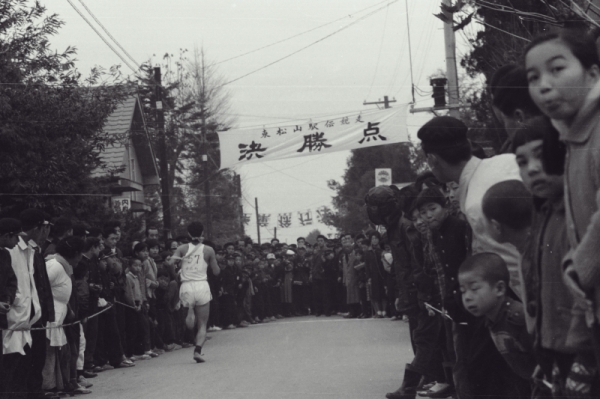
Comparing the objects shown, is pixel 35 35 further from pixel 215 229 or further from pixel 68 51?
pixel 215 229

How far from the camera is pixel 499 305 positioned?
14.6 feet

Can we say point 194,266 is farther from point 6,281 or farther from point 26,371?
point 6,281

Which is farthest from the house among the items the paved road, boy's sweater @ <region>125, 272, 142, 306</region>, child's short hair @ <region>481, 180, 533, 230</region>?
child's short hair @ <region>481, 180, 533, 230</region>

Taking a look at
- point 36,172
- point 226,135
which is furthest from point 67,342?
point 226,135

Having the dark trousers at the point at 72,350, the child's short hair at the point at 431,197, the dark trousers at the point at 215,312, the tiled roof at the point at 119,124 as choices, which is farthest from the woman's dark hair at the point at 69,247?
the tiled roof at the point at 119,124

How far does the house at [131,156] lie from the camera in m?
31.9

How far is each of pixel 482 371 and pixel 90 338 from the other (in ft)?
29.1

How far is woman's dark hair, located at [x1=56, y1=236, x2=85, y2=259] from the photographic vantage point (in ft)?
36.3

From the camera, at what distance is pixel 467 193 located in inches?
193

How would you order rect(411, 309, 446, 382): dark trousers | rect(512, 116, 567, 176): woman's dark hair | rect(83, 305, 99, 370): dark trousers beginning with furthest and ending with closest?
rect(83, 305, 99, 370): dark trousers, rect(411, 309, 446, 382): dark trousers, rect(512, 116, 567, 176): woman's dark hair

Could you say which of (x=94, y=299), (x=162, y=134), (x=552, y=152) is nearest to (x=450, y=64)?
(x=162, y=134)

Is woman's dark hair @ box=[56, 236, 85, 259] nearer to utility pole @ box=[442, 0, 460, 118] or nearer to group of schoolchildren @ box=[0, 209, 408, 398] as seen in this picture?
group of schoolchildren @ box=[0, 209, 408, 398]

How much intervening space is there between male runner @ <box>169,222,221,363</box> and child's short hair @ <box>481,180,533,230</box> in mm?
9904

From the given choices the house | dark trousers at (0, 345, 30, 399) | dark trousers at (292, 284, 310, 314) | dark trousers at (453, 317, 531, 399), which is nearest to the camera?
dark trousers at (453, 317, 531, 399)
